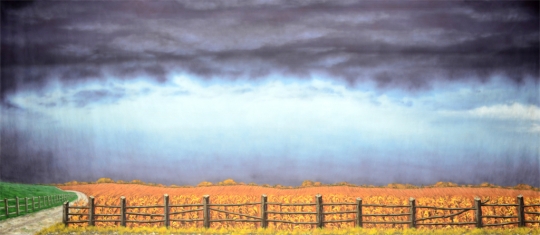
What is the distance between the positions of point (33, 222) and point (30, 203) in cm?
31

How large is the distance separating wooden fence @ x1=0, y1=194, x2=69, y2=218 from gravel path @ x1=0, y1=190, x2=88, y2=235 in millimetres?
91

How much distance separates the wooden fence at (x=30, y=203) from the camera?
850cm

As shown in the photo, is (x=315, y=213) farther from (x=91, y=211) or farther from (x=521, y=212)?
(x=91, y=211)

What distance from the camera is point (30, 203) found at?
8.62m

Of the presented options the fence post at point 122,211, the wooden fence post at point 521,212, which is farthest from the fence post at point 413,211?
the fence post at point 122,211

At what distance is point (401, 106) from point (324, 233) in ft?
7.48

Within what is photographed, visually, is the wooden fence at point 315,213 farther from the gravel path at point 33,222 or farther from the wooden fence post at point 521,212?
the gravel path at point 33,222

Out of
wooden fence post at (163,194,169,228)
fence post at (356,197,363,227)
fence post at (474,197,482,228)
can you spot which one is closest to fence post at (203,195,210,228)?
wooden fence post at (163,194,169,228)

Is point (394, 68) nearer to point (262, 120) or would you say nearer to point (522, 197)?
point (262, 120)

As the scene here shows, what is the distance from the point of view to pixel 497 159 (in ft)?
28.0

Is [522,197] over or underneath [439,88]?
underneath

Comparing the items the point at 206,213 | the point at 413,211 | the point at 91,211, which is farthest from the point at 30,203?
the point at 413,211

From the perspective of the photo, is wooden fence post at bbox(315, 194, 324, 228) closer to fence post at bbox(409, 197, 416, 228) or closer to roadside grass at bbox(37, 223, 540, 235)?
roadside grass at bbox(37, 223, 540, 235)

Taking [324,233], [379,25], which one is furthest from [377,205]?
[379,25]
